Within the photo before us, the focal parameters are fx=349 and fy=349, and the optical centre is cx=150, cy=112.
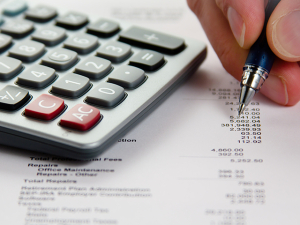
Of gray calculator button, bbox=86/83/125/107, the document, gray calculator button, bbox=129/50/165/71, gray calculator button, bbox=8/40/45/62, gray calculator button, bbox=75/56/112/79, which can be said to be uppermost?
gray calculator button, bbox=8/40/45/62

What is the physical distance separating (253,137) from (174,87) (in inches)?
4.0

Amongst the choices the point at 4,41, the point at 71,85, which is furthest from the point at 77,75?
the point at 4,41

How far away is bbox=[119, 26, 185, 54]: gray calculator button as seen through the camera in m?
0.42

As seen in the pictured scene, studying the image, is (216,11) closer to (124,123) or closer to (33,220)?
(124,123)

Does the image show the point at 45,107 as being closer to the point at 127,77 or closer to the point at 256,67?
the point at 127,77

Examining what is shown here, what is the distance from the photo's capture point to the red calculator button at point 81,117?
1.00 feet

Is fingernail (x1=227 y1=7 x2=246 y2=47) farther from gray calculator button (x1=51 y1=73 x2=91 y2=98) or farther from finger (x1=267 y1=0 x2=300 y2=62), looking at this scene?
gray calculator button (x1=51 y1=73 x2=91 y2=98)

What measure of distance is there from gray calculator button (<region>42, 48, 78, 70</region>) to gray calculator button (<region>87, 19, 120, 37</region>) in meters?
0.06

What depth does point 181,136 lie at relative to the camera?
0.34 m

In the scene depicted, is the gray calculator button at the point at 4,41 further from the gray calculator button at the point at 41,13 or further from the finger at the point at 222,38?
the finger at the point at 222,38

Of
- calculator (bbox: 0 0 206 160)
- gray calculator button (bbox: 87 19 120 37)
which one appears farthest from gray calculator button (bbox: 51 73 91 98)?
gray calculator button (bbox: 87 19 120 37)

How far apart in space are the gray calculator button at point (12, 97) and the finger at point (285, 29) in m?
0.24

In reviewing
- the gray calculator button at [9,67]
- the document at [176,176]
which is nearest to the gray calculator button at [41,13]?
the gray calculator button at [9,67]

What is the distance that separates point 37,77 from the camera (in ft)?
1.17
